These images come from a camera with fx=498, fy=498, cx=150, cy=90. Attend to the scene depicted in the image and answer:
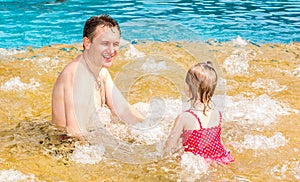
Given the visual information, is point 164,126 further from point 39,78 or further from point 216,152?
point 39,78

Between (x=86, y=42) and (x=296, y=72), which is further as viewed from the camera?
(x=296, y=72)

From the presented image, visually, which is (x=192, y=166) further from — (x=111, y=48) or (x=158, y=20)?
(x=158, y=20)

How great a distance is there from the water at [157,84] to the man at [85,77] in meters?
0.19

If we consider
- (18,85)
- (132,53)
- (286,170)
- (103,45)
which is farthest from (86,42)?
(132,53)

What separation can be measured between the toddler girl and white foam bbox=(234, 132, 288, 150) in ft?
1.69

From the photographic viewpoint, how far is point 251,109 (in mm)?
4977

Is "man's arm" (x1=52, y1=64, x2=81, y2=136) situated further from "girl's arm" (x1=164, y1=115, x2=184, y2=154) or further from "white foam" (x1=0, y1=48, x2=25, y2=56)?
"white foam" (x1=0, y1=48, x2=25, y2=56)

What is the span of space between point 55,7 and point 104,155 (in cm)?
652

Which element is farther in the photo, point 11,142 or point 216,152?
point 11,142

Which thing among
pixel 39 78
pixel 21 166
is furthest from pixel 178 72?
pixel 21 166

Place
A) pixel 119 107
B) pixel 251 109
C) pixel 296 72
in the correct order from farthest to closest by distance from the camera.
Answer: pixel 296 72 < pixel 251 109 < pixel 119 107

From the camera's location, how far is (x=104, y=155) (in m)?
3.94

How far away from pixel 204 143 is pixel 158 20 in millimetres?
5660

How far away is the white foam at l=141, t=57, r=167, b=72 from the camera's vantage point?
6496mm
